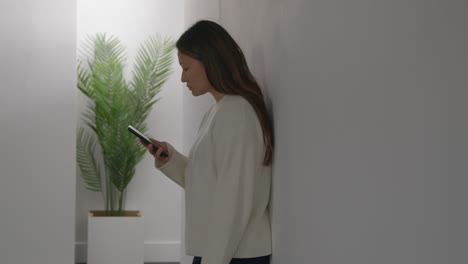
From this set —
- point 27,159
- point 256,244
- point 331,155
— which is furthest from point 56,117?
point 331,155

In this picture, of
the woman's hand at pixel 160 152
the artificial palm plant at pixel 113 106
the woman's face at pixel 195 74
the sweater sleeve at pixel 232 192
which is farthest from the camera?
the artificial palm plant at pixel 113 106

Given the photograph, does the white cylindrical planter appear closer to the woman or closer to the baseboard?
the baseboard

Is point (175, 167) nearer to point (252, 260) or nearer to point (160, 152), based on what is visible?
point (160, 152)

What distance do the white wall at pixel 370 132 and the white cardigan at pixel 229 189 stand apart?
0.07 meters

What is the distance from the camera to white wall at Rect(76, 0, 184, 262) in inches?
258

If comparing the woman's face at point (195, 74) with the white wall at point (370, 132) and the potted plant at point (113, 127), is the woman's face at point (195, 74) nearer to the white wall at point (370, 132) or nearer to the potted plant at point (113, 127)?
the white wall at point (370, 132)

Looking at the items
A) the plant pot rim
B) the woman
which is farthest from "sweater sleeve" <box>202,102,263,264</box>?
the plant pot rim

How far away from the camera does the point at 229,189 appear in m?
2.00

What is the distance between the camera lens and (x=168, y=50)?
6441mm

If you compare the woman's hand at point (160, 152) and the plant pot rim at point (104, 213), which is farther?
the plant pot rim at point (104, 213)

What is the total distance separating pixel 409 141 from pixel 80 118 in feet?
18.6

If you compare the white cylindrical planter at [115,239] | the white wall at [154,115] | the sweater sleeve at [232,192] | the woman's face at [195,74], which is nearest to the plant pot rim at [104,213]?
the white wall at [154,115]

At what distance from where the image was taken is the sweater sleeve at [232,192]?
199cm

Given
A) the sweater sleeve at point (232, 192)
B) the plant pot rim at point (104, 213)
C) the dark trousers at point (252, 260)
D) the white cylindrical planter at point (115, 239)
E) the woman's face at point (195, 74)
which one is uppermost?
the woman's face at point (195, 74)
